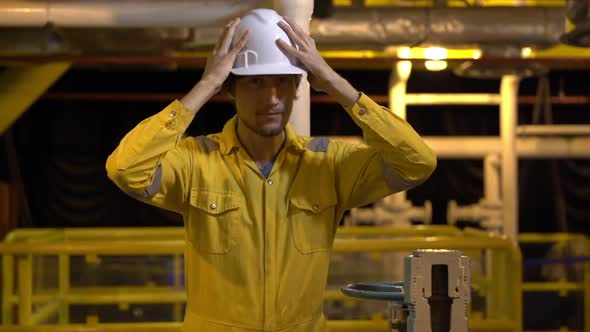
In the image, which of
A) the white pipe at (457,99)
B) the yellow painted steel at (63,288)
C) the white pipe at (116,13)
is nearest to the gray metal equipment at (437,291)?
the white pipe at (116,13)

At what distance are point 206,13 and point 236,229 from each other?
2.33 meters

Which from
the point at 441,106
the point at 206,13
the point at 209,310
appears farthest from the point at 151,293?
the point at 441,106

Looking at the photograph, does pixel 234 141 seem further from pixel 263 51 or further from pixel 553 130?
pixel 553 130

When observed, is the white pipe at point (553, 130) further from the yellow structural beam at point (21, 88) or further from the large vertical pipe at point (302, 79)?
the large vertical pipe at point (302, 79)

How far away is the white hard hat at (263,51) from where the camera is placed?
2734 mm

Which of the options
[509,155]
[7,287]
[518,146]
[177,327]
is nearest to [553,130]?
[518,146]

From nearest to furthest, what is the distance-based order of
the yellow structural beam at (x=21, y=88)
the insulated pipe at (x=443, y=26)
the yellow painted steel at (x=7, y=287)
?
the yellow painted steel at (x=7, y=287) < the insulated pipe at (x=443, y=26) < the yellow structural beam at (x=21, y=88)

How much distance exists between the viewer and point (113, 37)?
6.69m

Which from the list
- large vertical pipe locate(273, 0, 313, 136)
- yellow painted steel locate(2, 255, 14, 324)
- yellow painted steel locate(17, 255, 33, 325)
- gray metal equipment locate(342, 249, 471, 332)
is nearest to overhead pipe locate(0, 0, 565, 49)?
yellow painted steel locate(2, 255, 14, 324)

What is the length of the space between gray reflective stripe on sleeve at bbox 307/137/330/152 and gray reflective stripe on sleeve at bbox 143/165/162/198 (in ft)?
1.48

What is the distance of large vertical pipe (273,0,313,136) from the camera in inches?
143

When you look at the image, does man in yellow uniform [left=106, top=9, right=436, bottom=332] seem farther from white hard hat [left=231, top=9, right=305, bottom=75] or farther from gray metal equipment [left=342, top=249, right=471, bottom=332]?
gray metal equipment [left=342, top=249, right=471, bottom=332]

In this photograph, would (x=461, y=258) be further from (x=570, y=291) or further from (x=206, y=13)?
(x=570, y=291)

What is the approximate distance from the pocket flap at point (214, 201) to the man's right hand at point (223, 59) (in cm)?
30
